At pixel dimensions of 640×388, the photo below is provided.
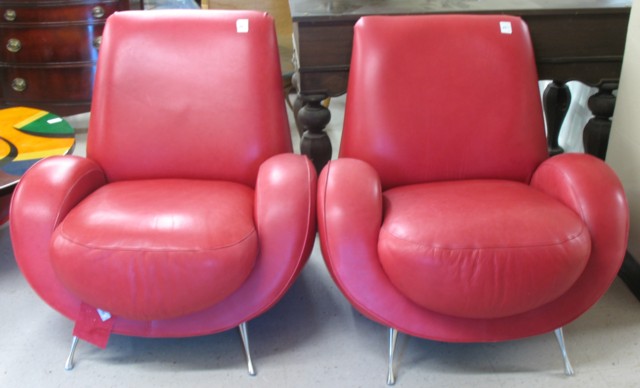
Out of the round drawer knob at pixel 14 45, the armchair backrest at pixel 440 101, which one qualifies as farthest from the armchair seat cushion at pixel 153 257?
the round drawer knob at pixel 14 45

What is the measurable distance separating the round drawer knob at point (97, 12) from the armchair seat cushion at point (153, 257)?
5.85 feet

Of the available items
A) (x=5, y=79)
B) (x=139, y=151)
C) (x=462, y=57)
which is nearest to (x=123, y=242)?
(x=139, y=151)

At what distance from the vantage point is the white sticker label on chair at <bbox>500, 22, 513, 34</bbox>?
6.07 ft

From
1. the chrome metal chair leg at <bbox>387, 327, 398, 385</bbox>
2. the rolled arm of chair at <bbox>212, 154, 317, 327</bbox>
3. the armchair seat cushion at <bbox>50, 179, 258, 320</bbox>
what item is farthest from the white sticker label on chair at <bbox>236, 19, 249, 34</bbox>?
the chrome metal chair leg at <bbox>387, 327, 398, 385</bbox>

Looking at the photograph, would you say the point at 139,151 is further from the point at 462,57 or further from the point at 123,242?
the point at 462,57

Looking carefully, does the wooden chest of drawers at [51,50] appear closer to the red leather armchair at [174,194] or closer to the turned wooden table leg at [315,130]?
the red leather armchair at [174,194]

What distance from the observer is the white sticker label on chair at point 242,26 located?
1840 mm

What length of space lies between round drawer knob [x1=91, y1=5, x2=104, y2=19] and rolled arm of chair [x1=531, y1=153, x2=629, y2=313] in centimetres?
238

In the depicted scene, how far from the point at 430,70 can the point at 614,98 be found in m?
0.78

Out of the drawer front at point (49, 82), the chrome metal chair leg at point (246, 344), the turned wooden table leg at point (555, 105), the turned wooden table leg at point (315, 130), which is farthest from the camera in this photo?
the drawer front at point (49, 82)

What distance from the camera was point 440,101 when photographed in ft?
5.99

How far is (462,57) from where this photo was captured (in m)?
1.83

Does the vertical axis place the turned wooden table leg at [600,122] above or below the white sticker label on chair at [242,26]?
below

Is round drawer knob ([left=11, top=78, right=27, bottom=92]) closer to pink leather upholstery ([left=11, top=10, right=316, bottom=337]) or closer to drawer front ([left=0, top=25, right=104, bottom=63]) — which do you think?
drawer front ([left=0, top=25, right=104, bottom=63])
